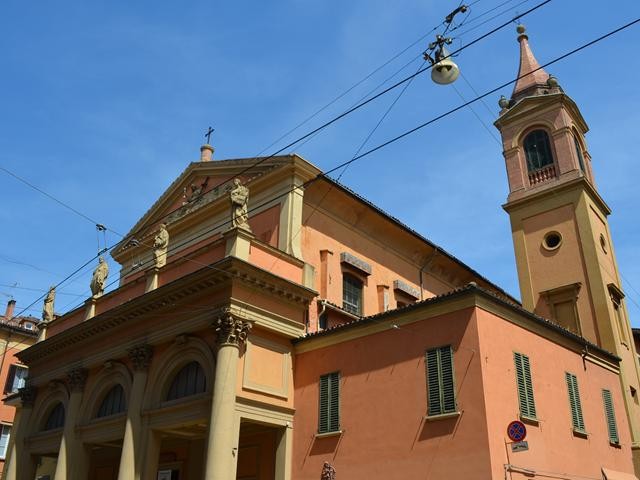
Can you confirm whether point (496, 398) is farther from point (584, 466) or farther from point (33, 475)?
point (33, 475)

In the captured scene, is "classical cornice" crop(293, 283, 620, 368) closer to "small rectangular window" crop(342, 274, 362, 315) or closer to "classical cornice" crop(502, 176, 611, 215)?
"small rectangular window" crop(342, 274, 362, 315)

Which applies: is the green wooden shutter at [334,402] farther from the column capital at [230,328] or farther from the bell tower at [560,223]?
the bell tower at [560,223]

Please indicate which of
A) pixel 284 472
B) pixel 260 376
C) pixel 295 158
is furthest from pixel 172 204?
pixel 284 472

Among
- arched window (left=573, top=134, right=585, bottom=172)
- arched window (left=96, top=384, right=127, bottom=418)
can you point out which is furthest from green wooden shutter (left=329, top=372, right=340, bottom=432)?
arched window (left=573, top=134, right=585, bottom=172)

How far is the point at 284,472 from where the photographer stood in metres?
14.4

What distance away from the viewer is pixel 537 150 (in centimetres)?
2511

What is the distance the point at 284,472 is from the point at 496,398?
574cm

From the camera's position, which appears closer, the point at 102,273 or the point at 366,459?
the point at 366,459

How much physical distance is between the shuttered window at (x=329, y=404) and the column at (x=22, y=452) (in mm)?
12439

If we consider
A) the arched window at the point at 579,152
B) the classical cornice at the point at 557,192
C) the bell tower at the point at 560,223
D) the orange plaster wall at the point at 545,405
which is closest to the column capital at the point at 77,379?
the orange plaster wall at the point at 545,405

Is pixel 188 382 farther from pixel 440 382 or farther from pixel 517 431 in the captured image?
pixel 517 431

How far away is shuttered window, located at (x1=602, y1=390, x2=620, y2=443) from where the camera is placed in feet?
50.6

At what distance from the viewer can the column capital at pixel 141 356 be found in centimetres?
1673

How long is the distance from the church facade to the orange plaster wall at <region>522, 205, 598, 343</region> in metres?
0.06
